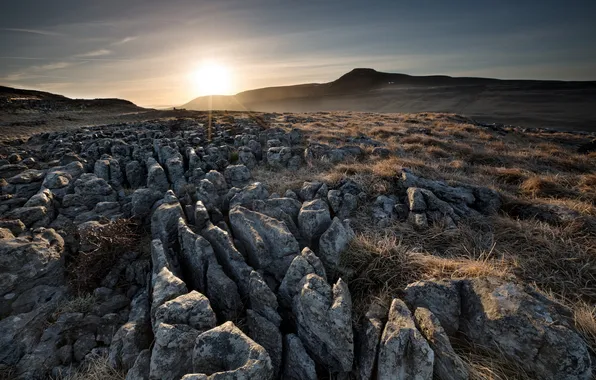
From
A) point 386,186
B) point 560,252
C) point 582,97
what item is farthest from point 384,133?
point 582,97

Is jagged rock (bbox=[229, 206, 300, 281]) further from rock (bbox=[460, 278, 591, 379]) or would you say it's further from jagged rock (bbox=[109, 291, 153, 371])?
rock (bbox=[460, 278, 591, 379])

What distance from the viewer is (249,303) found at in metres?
4.24

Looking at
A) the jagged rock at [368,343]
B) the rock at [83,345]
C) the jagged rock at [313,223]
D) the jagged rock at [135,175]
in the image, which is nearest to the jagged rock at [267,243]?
the jagged rock at [313,223]

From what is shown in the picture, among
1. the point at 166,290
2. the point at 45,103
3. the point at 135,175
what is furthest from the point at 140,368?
the point at 45,103

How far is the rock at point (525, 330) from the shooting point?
2.83 m

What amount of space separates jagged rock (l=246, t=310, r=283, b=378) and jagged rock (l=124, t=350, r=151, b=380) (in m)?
1.26

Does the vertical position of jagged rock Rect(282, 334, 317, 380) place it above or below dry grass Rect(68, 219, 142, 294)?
below

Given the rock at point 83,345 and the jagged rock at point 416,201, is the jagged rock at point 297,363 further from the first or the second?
the jagged rock at point 416,201

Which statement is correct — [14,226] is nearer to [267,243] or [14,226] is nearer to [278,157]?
[267,243]

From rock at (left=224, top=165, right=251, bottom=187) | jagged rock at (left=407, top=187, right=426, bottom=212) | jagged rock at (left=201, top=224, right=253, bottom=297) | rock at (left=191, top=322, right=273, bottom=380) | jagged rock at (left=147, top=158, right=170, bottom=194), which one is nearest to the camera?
rock at (left=191, top=322, right=273, bottom=380)

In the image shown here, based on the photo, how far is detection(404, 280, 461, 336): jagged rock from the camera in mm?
3612

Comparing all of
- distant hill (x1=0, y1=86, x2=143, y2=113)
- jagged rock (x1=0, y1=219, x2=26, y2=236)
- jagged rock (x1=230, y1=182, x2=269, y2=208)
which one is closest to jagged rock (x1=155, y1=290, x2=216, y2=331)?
jagged rock (x1=230, y1=182, x2=269, y2=208)

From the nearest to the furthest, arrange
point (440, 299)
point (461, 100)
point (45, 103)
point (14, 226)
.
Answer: point (440, 299), point (14, 226), point (45, 103), point (461, 100)

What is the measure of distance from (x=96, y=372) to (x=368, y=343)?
358 cm
